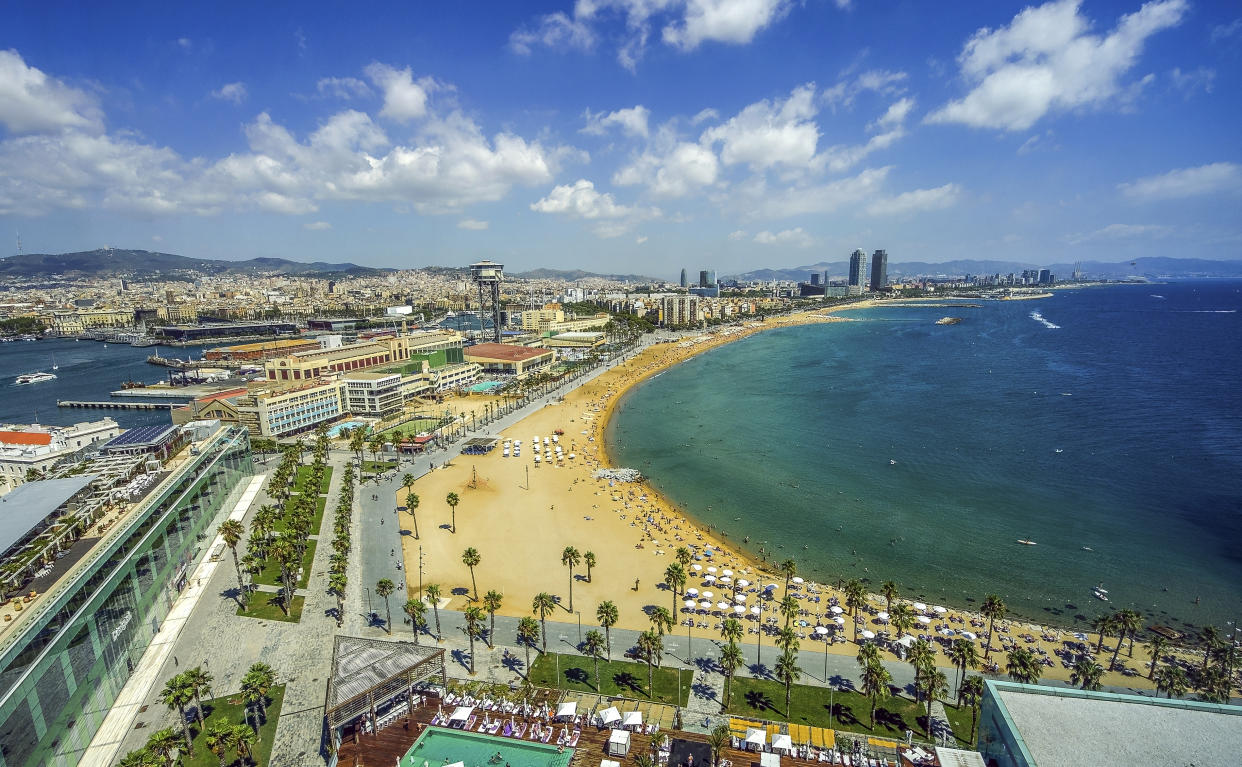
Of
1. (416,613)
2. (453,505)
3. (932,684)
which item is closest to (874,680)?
(932,684)

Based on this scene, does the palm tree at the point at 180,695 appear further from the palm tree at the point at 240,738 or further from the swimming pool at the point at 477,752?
the swimming pool at the point at 477,752

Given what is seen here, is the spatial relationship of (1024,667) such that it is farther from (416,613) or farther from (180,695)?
(180,695)

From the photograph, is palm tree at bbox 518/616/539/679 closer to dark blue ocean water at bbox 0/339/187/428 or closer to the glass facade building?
the glass facade building

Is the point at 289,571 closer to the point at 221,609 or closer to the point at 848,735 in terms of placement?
the point at 221,609

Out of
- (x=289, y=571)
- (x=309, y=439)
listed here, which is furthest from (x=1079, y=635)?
(x=309, y=439)

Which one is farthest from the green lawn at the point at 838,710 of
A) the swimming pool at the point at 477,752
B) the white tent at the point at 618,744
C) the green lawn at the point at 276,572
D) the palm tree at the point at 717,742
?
the green lawn at the point at 276,572

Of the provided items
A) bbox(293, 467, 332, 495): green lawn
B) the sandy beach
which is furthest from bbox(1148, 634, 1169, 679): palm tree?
bbox(293, 467, 332, 495): green lawn
